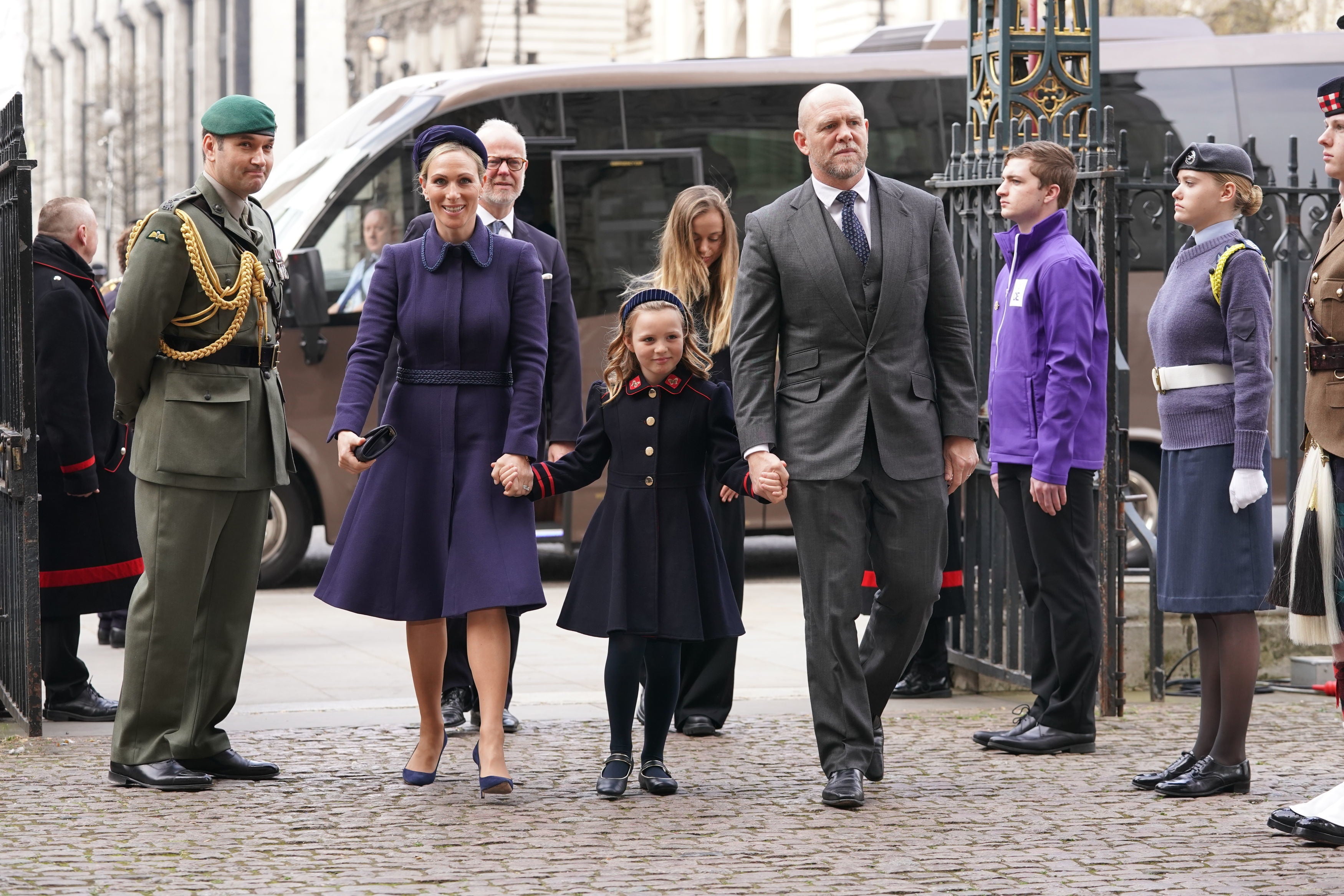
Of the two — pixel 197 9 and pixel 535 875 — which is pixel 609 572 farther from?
pixel 197 9

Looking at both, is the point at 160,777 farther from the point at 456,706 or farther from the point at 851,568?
the point at 851,568

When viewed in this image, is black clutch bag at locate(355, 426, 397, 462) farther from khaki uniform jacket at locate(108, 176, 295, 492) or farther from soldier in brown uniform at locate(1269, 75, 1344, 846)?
soldier in brown uniform at locate(1269, 75, 1344, 846)

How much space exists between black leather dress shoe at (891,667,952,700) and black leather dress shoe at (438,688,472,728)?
1690 millimetres

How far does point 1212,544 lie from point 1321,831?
990 mm

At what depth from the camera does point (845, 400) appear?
212 inches

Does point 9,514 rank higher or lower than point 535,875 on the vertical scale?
higher

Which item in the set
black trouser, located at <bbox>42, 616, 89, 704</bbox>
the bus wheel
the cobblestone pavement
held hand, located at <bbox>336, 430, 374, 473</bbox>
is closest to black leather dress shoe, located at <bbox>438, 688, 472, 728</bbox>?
the cobblestone pavement

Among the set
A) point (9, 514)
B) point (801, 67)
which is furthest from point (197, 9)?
point (9, 514)

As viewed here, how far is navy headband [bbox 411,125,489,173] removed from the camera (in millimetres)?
5516

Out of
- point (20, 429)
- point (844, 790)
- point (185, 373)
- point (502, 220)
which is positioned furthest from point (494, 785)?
point (20, 429)

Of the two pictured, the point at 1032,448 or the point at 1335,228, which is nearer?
the point at 1335,228

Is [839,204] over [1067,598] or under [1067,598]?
over

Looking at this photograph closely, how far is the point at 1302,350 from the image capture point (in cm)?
997

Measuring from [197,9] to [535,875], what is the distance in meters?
60.5
